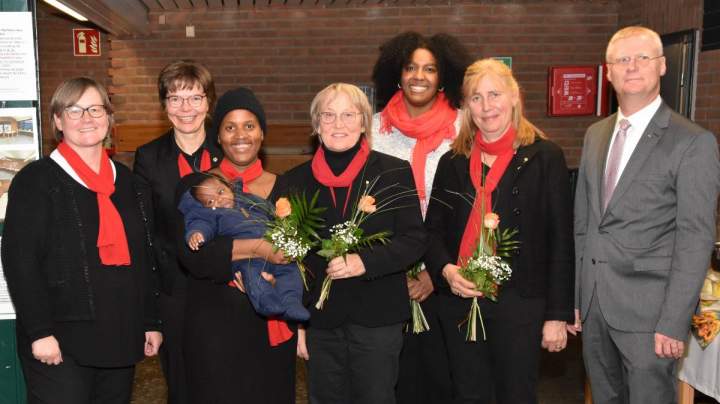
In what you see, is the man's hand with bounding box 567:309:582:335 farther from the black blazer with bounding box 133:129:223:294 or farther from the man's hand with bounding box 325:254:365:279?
the black blazer with bounding box 133:129:223:294

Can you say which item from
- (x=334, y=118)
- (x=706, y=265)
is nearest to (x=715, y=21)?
(x=706, y=265)

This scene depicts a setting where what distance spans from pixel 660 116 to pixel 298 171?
4.75 feet

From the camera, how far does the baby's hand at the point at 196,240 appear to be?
2566mm

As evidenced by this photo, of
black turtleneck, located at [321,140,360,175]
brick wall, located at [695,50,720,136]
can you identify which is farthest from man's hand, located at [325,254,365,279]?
brick wall, located at [695,50,720,136]

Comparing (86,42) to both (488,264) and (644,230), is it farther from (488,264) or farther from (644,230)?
(644,230)

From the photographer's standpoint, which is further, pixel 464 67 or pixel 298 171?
pixel 464 67

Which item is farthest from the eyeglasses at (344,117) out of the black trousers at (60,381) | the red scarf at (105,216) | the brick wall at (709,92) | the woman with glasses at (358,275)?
the brick wall at (709,92)

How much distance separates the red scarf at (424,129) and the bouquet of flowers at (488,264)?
551mm

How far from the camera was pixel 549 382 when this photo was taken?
4.86 meters

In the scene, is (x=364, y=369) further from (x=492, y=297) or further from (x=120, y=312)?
(x=120, y=312)

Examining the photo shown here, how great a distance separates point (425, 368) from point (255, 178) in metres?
1.28

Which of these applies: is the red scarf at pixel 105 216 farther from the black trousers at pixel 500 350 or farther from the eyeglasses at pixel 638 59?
the eyeglasses at pixel 638 59

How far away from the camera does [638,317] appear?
8.63 ft

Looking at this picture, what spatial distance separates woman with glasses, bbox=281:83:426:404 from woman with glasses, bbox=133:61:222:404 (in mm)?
578
